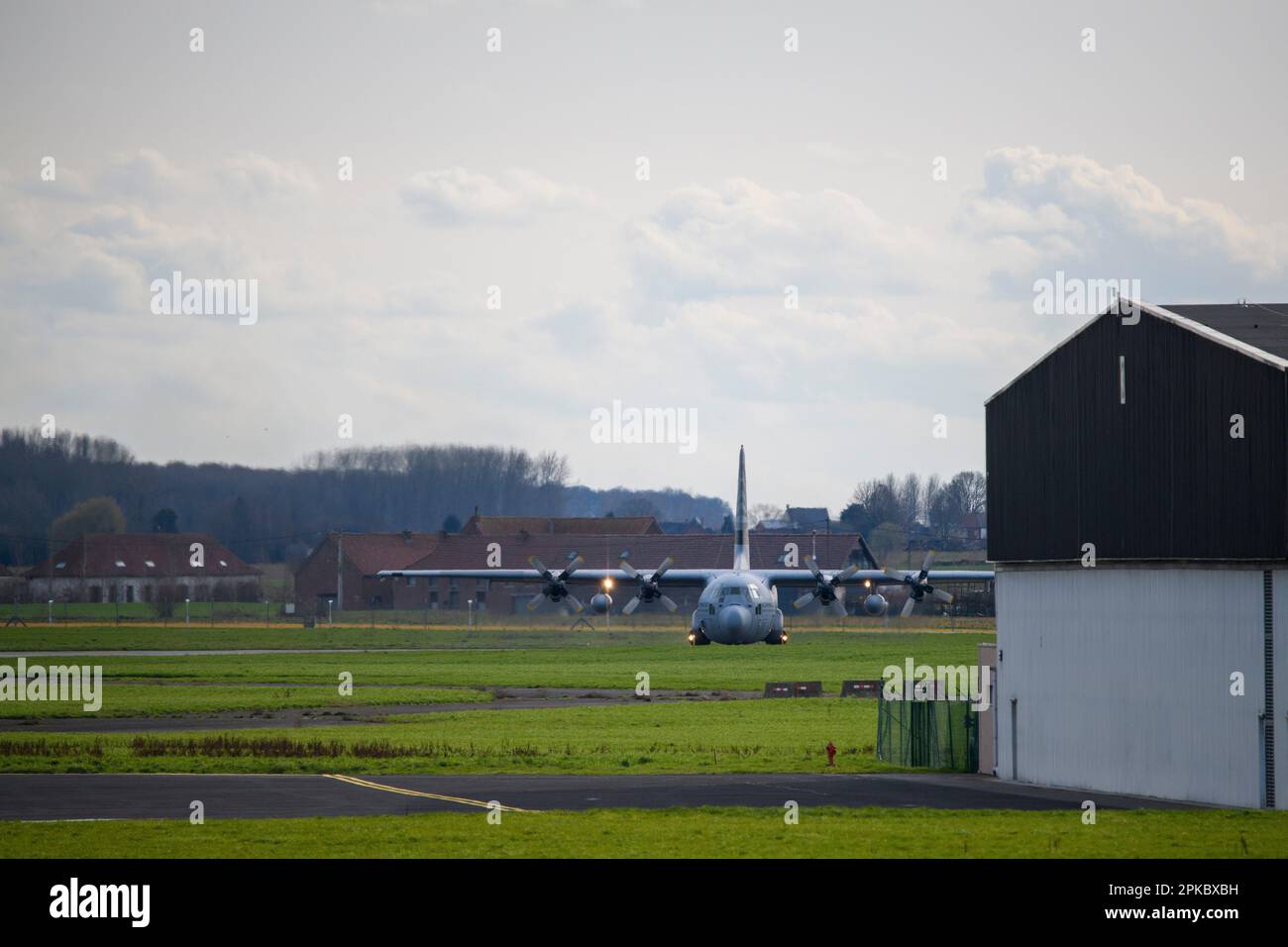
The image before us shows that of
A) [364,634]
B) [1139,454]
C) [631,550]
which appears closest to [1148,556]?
[1139,454]

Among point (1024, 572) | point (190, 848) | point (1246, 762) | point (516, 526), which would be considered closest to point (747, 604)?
point (1024, 572)

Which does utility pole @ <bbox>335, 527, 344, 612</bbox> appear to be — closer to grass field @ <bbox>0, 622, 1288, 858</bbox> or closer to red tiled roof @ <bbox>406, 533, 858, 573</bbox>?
red tiled roof @ <bbox>406, 533, 858, 573</bbox>

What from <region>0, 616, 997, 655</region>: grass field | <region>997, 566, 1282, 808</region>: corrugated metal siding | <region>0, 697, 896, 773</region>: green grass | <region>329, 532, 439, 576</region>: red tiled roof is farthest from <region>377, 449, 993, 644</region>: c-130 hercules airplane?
<region>329, 532, 439, 576</region>: red tiled roof

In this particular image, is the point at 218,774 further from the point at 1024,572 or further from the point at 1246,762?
the point at 1246,762

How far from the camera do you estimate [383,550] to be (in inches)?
5630

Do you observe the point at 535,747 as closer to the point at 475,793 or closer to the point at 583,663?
the point at 475,793

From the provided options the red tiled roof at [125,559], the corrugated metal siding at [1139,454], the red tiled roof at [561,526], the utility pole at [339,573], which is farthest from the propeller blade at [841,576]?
the red tiled roof at [561,526]

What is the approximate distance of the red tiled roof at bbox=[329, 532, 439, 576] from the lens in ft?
454

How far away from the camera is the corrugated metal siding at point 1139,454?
2848cm

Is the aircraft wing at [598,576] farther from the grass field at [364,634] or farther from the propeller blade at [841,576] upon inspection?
the grass field at [364,634]

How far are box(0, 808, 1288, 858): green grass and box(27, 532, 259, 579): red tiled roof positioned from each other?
108568mm

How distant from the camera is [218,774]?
113 feet

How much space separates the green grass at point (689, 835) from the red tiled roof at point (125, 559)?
109 m
